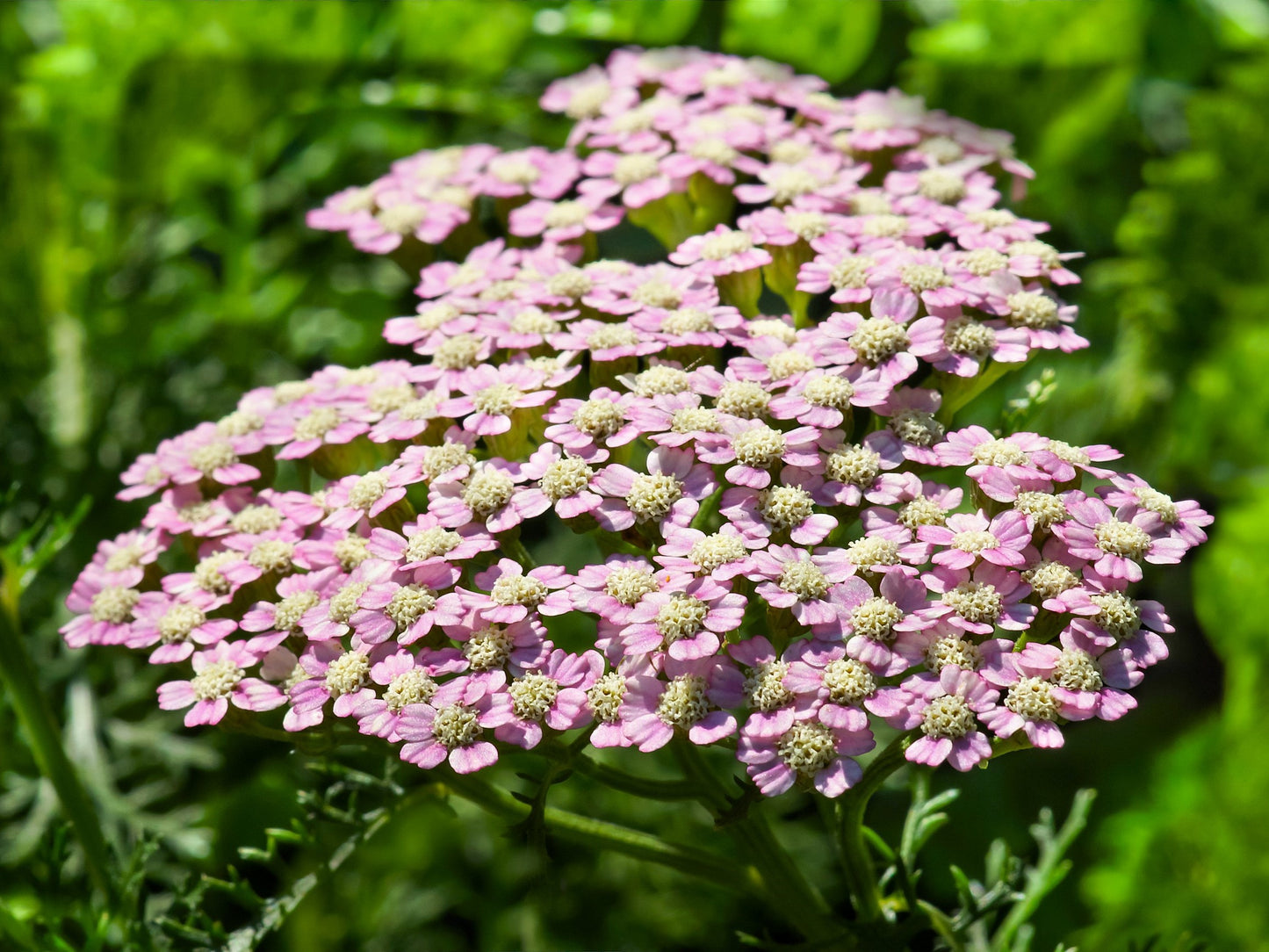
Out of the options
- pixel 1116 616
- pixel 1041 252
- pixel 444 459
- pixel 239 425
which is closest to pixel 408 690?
pixel 444 459

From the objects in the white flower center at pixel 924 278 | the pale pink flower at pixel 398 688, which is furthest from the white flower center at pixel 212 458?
the white flower center at pixel 924 278

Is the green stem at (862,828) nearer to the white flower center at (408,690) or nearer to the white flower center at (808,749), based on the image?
the white flower center at (808,749)

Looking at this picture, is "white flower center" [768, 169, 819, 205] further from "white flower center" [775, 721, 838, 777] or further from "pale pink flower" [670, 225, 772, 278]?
"white flower center" [775, 721, 838, 777]

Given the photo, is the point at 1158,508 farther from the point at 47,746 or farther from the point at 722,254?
the point at 47,746

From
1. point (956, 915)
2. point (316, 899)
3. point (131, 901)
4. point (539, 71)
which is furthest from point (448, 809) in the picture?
point (539, 71)

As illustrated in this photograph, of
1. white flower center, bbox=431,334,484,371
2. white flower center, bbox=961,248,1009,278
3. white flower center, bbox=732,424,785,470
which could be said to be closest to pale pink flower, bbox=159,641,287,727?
white flower center, bbox=431,334,484,371

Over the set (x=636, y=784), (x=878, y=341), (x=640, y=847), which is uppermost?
(x=878, y=341)
